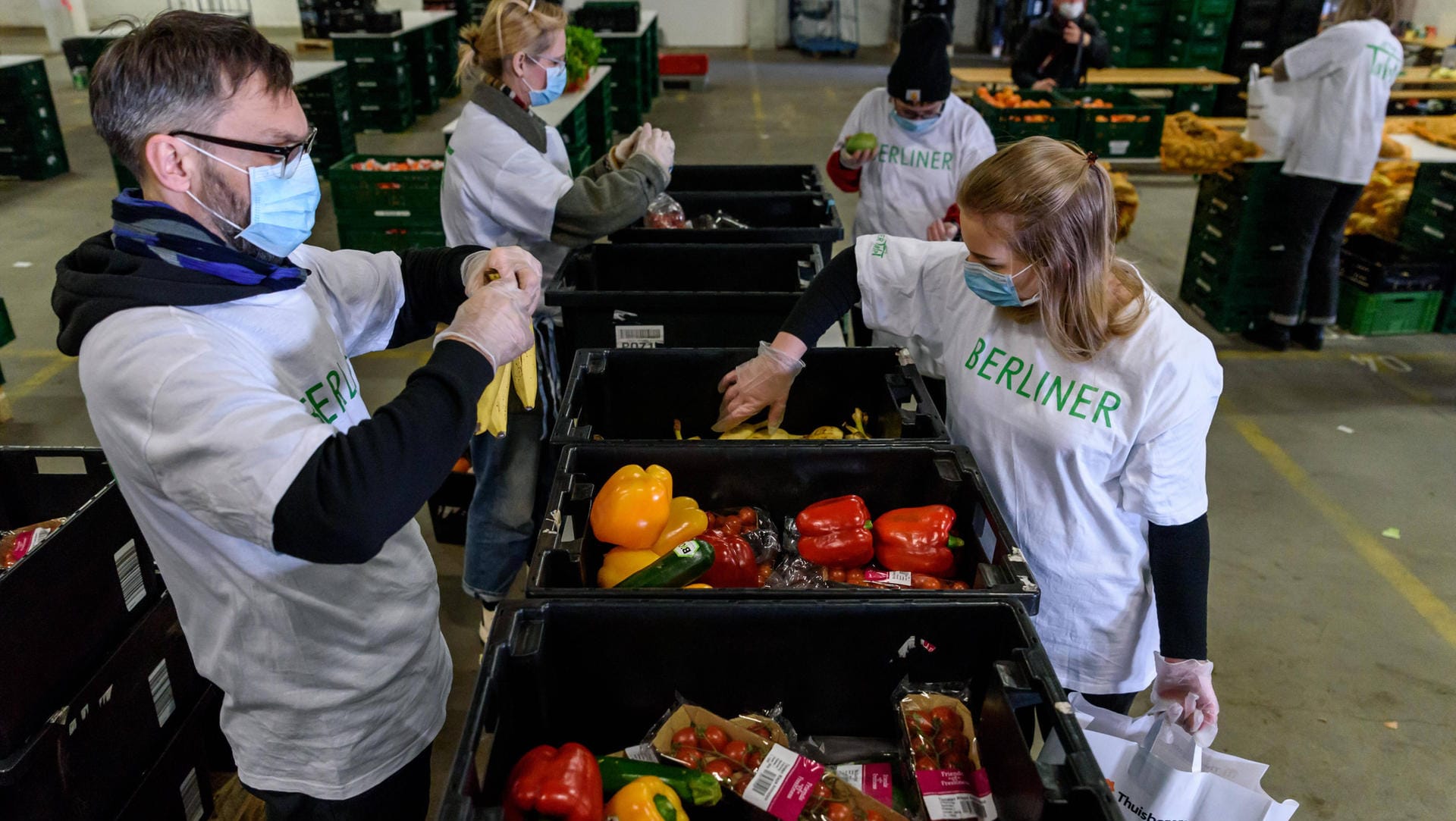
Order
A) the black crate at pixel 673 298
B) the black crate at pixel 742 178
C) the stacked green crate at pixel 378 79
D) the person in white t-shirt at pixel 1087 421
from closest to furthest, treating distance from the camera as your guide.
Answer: the person in white t-shirt at pixel 1087 421, the black crate at pixel 673 298, the black crate at pixel 742 178, the stacked green crate at pixel 378 79

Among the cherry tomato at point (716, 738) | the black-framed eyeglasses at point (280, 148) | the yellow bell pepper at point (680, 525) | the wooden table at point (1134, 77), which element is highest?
the black-framed eyeglasses at point (280, 148)

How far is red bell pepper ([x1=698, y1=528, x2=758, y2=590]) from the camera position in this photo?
1800 millimetres

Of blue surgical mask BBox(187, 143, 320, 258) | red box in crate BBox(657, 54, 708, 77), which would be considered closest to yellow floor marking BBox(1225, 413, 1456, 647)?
blue surgical mask BBox(187, 143, 320, 258)

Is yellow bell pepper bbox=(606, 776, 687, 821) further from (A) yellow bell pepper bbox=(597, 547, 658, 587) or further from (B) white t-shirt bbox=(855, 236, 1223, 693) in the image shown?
(B) white t-shirt bbox=(855, 236, 1223, 693)

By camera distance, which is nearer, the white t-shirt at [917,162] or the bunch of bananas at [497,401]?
the bunch of bananas at [497,401]

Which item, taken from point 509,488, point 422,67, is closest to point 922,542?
point 509,488

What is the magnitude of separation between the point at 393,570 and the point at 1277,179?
17.9 feet

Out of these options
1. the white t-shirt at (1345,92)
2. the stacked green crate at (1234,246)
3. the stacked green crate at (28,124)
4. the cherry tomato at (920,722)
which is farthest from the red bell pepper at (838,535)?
the stacked green crate at (28,124)

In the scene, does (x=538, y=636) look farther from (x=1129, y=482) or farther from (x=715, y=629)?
(x=1129, y=482)

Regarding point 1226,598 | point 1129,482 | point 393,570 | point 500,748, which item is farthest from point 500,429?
point 1226,598

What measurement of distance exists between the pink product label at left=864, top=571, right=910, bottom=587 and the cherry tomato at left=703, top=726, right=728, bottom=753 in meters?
0.46

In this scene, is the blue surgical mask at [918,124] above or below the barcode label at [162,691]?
above

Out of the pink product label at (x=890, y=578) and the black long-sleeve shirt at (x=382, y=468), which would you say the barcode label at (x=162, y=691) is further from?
the pink product label at (x=890, y=578)

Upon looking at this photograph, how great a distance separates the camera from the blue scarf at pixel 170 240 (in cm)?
125
